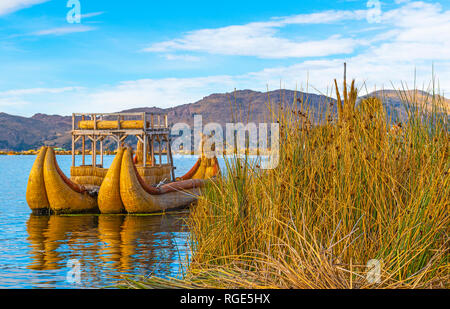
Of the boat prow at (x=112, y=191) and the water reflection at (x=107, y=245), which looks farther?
the boat prow at (x=112, y=191)

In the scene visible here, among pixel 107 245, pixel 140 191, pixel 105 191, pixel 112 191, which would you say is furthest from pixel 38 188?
pixel 107 245

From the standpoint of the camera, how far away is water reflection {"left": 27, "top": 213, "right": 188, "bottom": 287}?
10266mm

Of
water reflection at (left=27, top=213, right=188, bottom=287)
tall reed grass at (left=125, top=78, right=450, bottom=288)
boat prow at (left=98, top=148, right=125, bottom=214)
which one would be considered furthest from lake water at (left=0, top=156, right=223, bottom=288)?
tall reed grass at (left=125, top=78, right=450, bottom=288)

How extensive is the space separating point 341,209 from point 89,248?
9.52m

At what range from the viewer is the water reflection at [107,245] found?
33.7ft

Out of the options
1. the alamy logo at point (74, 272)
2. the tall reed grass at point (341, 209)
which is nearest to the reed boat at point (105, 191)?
the alamy logo at point (74, 272)

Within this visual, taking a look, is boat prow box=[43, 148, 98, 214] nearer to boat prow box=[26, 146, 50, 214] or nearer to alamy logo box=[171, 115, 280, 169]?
boat prow box=[26, 146, 50, 214]

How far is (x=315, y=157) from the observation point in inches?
214

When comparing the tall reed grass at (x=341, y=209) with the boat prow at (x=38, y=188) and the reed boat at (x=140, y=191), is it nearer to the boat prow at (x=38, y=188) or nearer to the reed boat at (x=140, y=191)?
the reed boat at (x=140, y=191)

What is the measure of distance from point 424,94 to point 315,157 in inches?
69.0

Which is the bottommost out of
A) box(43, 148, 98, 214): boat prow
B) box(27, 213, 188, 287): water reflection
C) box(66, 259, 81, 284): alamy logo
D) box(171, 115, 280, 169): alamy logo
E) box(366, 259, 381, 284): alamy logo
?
box(27, 213, 188, 287): water reflection
